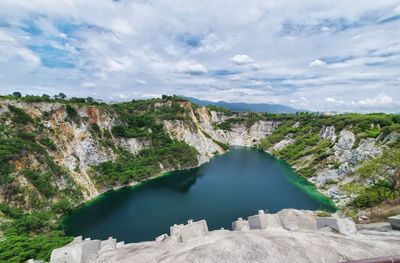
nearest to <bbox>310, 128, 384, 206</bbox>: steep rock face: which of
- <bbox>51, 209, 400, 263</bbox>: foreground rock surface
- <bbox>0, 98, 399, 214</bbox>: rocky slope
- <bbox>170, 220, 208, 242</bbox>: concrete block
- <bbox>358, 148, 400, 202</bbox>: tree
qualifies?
<bbox>0, 98, 399, 214</bbox>: rocky slope

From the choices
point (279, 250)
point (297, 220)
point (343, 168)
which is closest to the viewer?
point (279, 250)

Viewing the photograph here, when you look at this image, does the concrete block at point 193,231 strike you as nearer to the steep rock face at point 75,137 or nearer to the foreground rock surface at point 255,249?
the foreground rock surface at point 255,249

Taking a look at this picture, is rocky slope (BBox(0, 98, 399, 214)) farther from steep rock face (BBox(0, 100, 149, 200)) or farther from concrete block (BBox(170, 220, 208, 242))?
concrete block (BBox(170, 220, 208, 242))

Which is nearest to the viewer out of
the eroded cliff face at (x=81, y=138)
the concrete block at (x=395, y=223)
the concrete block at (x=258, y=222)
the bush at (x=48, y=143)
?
the concrete block at (x=395, y=223)

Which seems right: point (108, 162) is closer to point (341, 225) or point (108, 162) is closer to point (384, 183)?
point (384, 183)

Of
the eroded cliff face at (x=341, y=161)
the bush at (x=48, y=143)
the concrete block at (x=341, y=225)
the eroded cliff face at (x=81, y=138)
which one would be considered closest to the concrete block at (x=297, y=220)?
the concrete block at (x=341, y=225)

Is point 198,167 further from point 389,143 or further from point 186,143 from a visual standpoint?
point 389,143

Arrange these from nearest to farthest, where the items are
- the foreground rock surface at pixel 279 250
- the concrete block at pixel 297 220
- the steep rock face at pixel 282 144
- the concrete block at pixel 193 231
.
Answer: the foreground rock surface at pixel 279 250 < the concrete block at pixel 193 231 < the concrete block at pixel 297 220 < the steep rock face at pixel 282 144

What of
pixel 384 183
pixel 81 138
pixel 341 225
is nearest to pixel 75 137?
pixel 81 138

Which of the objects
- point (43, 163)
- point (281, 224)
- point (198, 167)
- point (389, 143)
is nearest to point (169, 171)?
point (198, 167)
